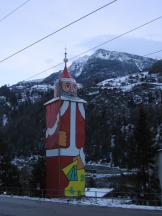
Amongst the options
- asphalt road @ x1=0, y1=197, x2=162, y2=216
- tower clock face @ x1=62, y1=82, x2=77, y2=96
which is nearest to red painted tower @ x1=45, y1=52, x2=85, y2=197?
tower clock face @ x1=62, y1=82, x2=77, y2=96

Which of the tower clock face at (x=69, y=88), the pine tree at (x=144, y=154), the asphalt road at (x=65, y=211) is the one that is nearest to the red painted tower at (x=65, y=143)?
the tower clock face at (x=69, y=88)

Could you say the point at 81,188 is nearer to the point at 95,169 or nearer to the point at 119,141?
the point at 95,169

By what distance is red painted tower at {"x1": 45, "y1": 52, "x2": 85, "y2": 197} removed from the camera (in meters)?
53.7

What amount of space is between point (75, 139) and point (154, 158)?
15110mm

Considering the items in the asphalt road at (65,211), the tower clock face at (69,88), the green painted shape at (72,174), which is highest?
the tower clock face at (69,88)

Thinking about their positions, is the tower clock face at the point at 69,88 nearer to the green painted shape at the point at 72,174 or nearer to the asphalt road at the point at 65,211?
the green painted shape at the point at 72,174

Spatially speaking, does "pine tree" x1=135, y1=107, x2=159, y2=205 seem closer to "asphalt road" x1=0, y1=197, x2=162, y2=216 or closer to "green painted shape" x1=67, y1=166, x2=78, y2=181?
"green painted shape" x1=67, y1=166, x2=78, y2=181

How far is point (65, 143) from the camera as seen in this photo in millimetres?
53906

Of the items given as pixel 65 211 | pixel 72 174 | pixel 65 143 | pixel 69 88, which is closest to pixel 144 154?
pixel 72 174

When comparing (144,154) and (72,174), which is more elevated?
(144,154)

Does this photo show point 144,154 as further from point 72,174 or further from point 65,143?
point 65,143

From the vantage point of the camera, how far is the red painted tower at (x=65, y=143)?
5372 centimetres

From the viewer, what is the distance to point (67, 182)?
5391 centimetres

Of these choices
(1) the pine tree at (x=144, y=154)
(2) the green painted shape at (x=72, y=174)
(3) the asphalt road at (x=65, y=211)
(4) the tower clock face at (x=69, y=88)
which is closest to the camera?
(3) the asphalt road at (x=65, y=211)
